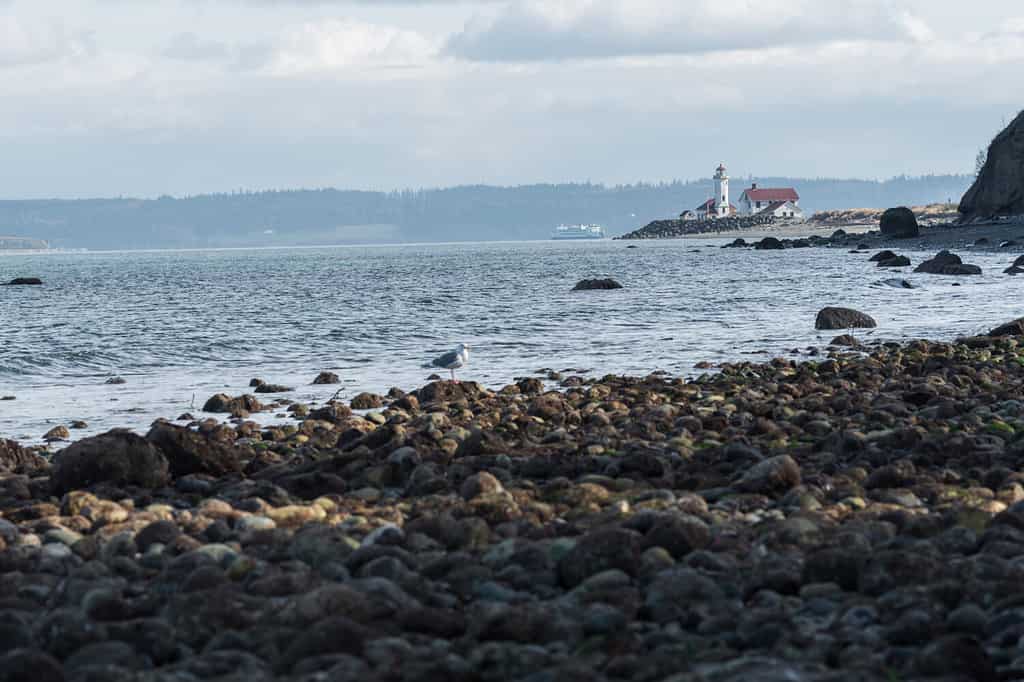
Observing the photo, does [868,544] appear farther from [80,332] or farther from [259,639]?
[80,332]

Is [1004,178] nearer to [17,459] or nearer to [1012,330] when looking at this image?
[1012,330]

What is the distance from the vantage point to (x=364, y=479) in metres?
9.61

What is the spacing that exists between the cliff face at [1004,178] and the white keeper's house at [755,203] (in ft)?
263

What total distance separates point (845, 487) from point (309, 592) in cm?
417

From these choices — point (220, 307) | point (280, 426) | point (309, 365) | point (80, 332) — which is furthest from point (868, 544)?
point (220, 307)

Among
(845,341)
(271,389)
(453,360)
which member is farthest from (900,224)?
(271,389)

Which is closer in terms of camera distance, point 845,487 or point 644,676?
point 644,676

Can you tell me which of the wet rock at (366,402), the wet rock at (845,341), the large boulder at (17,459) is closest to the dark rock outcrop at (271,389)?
the wet rock at (366,402)

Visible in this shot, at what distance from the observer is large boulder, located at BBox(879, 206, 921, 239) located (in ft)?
304

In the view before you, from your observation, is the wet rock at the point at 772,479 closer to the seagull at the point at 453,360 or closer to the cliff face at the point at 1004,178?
the seagull at the point at 453,360

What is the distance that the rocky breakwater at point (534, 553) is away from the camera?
16.4ft

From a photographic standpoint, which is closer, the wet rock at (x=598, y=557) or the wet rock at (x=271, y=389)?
the wet rock at (x=598, y=557)

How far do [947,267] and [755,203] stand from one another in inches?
5708

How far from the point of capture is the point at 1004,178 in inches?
3666
